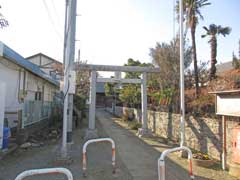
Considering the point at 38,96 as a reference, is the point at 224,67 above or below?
above

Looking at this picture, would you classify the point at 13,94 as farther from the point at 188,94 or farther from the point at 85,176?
the point at 188,94

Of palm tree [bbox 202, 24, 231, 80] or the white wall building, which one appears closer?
the white wall building

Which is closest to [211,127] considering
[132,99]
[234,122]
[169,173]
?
[234,122]

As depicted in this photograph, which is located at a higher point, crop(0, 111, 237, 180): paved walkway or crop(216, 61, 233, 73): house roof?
crop(216, 61, 233, 73): house roof

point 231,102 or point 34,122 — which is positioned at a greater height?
point 231,102

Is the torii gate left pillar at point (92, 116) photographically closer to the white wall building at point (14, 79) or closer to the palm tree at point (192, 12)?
the white wall building at point (14, 79)

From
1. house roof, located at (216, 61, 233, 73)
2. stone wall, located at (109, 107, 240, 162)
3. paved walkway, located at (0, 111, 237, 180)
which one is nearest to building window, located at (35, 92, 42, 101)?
paved walkway, located at (0, 111, 237, 180)

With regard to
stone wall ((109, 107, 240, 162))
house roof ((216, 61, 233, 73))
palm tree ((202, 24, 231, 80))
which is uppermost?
palm tree ((202, 24, 231, 80))

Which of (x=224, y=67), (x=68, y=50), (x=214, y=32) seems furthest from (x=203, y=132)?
(x=224, y=67)

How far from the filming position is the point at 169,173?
22.6 feet

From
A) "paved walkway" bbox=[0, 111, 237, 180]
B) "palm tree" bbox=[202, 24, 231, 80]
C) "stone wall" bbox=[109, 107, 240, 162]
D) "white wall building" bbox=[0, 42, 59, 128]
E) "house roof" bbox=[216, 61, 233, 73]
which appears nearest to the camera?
"paved walkway" bbox=[0, 111, 237, 180]

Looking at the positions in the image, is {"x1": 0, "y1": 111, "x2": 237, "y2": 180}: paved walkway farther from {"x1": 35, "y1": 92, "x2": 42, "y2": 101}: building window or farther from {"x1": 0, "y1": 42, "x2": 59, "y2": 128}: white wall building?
{"x1": 35, "y1": 92, "x2": 42, "y2": 101}: building window

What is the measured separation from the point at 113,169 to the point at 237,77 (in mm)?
9263

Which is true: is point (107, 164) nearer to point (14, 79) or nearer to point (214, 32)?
point (14, 79)
